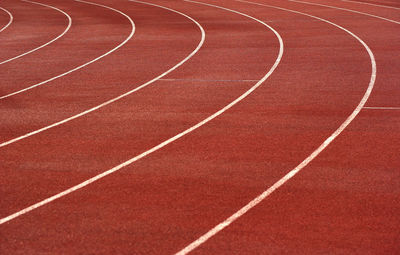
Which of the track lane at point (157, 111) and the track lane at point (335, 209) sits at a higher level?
the track lane at point (335, 209)

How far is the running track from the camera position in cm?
594

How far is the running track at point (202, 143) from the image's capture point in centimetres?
594

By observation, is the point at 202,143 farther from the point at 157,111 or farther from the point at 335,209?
the point at 335,209

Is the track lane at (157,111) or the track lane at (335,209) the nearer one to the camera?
the track lane at (335,209)

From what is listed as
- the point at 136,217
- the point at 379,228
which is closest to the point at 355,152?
the point at 379,228

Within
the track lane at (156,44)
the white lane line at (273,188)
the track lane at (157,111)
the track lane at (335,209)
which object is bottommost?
the track lane at (156,44)

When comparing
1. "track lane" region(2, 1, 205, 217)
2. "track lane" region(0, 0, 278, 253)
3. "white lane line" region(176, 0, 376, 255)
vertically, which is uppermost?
"white lane line" region(176, 0, 376, 255)

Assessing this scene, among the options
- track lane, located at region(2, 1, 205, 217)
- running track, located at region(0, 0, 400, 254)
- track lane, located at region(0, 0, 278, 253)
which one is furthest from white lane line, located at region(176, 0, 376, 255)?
track lane, located at region(2, 1, 205, 217)

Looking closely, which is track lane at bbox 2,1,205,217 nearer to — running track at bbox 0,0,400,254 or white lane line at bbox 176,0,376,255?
running track at bbox 0,0,400,254

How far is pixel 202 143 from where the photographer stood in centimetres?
832

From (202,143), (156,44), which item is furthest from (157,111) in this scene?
(156,44)

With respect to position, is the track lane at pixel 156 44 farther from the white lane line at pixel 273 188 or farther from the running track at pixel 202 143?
the white lane line at pixel 273 188

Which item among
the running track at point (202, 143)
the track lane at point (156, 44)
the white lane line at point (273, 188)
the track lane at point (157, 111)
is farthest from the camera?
the track lane at point (156, 44)

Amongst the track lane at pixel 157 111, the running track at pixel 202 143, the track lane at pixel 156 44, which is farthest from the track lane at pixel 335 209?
the track lane at pixel 156 44
